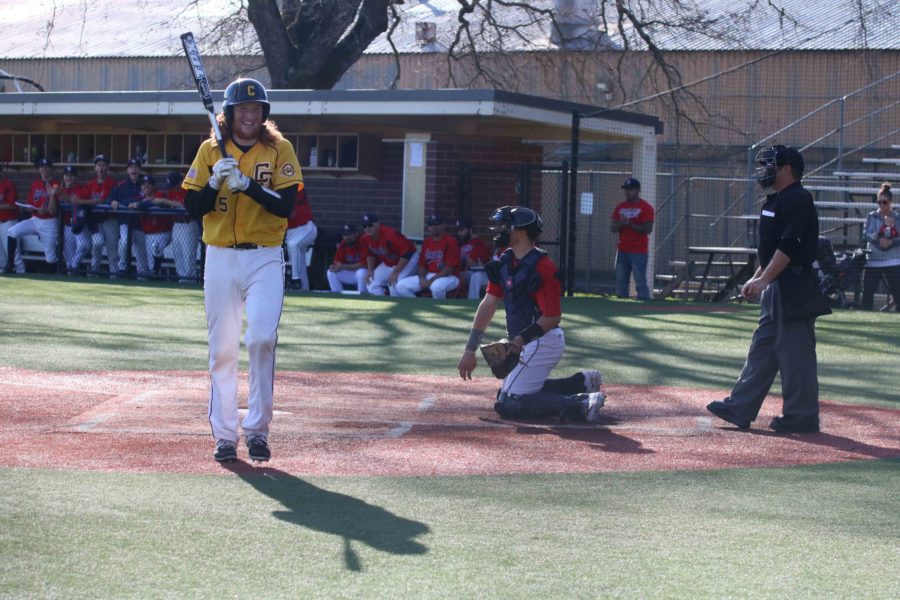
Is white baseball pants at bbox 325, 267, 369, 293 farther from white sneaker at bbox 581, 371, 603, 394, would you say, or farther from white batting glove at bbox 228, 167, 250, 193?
white batting glove at bbox 228, 167, 250, 193

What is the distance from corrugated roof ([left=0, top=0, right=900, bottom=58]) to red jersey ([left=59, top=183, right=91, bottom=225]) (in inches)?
229

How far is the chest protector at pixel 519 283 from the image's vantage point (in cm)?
755

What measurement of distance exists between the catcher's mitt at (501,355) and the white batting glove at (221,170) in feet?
7.51

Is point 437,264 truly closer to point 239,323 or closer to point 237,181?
point 239,323

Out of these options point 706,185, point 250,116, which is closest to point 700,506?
point 250,116

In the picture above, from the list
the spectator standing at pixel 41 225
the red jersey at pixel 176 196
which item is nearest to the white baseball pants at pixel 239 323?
the red jersey at pixel 176 196

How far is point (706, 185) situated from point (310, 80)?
9723 millimetres

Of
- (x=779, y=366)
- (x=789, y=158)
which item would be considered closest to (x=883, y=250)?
(x=779, y=366)

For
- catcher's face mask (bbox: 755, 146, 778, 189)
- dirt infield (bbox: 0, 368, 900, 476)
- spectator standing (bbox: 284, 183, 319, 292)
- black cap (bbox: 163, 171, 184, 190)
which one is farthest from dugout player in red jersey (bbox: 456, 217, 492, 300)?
catcher's face mask (bbox: 755, 146, 778, 189)

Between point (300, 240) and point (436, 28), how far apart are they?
19365mm

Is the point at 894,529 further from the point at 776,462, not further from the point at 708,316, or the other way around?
A: the point at 708,316

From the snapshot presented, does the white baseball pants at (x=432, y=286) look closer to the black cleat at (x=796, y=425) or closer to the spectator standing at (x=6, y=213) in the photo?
the spectator standing at (x=6, y=213)

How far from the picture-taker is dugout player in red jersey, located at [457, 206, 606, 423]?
295 inches

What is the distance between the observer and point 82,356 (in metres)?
10.3
